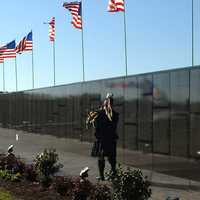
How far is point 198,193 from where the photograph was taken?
1248cm

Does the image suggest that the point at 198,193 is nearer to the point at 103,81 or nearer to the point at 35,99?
the point at 103,81

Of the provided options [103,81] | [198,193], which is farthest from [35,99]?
[198,193]

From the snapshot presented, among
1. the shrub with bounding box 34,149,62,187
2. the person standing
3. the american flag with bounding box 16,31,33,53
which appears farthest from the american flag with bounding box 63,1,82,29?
the shrub with bounding box 34,149,62,187

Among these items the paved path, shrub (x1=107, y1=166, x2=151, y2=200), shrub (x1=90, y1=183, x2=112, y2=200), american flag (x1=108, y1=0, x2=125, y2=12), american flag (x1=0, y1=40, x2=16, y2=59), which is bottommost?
the paved path

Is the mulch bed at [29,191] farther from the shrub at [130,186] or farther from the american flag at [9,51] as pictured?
the american flag at [9,51]

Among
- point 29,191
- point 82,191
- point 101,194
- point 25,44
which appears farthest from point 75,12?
point 101,194

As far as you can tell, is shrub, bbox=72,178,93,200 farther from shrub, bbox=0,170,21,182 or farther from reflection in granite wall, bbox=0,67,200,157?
reflection in granite wall, bbox=0,67,200,157

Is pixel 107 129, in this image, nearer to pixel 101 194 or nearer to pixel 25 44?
pixel 101 194

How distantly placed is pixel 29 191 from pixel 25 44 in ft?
83.9

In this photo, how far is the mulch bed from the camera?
38.7 feet

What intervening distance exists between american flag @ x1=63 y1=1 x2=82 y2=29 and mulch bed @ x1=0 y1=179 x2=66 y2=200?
17.6 metres

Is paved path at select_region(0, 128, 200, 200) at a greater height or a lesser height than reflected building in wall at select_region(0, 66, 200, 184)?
lesser

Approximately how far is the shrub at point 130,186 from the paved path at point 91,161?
2522 millimetres

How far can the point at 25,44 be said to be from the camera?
3747 centimetres
